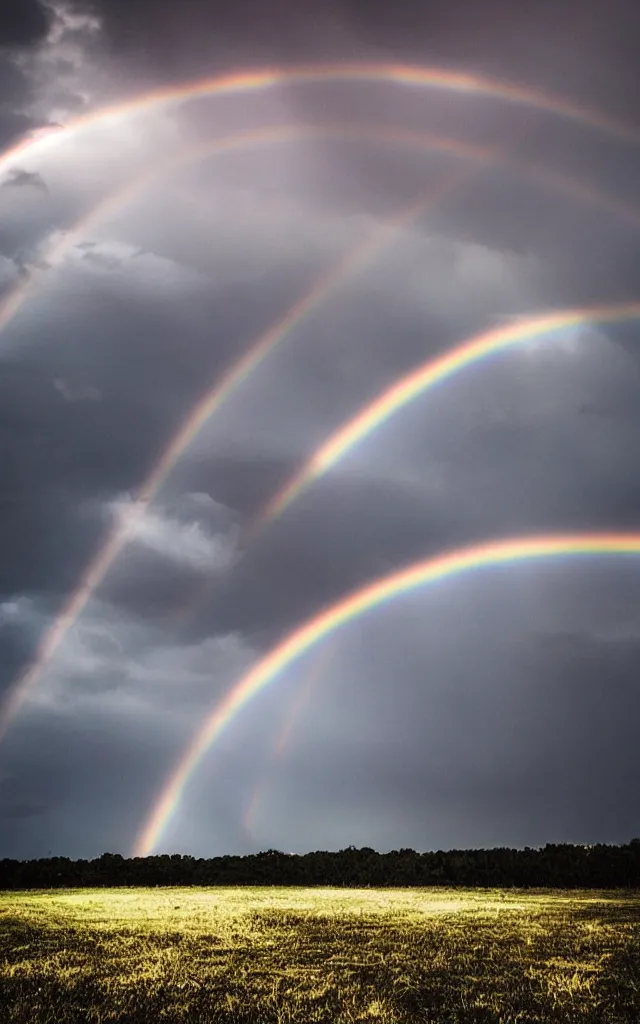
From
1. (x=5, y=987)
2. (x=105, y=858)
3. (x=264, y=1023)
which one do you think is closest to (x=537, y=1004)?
(x=264, y=1023)

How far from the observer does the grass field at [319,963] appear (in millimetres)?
16750

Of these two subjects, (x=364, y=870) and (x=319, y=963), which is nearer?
(x=319, y=963)

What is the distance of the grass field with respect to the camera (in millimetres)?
16750

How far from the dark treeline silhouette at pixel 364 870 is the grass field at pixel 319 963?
15.3m

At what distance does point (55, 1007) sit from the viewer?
17.1 metres

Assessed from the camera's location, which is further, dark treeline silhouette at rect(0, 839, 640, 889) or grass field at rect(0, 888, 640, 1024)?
dark treeline silhouette at rect(0, 839, 640, 889)

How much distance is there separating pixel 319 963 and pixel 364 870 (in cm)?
3446

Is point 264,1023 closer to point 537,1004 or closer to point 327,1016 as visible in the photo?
point 327,1016

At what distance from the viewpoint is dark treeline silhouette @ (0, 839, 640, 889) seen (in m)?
49.4

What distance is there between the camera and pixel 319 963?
2131cm

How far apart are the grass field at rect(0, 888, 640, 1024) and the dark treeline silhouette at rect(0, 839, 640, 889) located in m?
15.3

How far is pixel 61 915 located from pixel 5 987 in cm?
1353

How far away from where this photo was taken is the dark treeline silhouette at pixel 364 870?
49438 millimetres

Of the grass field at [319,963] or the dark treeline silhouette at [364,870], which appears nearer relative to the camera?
the grass field at [319,963]
